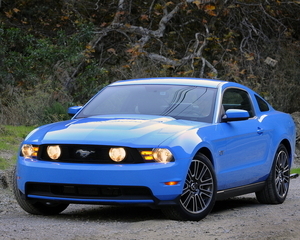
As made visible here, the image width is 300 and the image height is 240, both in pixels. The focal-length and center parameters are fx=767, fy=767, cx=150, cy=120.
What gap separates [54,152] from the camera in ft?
23.9

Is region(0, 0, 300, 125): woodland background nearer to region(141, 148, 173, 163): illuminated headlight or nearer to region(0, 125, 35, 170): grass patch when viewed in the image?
region(0, 125, 35, 170): grass patch

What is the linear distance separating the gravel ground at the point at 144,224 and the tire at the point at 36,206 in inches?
2.9

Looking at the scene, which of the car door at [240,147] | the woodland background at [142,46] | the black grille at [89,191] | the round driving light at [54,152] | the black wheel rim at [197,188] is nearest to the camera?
the black grille at [89,191]

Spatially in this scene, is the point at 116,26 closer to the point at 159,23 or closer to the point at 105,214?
the point at 159,23

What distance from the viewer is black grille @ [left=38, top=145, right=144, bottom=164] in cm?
703

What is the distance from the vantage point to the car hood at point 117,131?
23.3 feet

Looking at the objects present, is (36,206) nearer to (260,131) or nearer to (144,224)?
Result: (144,224)

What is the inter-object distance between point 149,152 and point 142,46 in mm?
14864

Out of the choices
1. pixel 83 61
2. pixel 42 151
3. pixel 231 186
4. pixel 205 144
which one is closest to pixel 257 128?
pixel 231 186

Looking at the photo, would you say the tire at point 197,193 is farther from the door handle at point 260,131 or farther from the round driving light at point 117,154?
the door handle at point 260,131

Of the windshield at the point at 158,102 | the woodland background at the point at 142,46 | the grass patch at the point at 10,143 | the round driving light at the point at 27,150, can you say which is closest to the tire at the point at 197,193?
the windshield at the point at 158,102

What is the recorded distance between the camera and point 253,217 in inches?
308

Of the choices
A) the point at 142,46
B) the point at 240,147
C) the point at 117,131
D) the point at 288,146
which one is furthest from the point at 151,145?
the point at 142,46

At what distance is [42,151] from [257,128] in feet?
9.30
